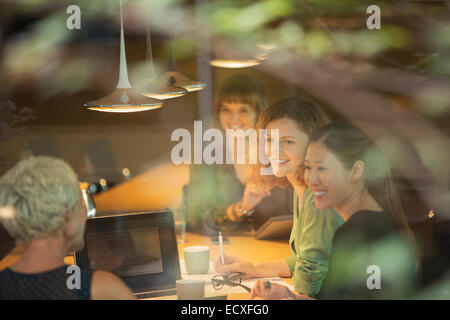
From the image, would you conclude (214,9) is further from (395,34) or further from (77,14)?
(395,34)

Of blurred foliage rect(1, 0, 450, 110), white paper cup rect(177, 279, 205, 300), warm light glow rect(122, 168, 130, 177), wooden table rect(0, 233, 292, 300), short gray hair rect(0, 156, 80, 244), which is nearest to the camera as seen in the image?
short gray hair rect(0, 156, 80, 244)

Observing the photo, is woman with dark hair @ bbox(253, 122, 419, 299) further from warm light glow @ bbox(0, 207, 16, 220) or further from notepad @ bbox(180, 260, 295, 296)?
warm light glow @ bbox(0, 207, 16, 220)

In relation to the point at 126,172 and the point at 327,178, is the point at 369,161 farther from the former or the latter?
the point at 126,172

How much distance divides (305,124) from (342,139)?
156mm

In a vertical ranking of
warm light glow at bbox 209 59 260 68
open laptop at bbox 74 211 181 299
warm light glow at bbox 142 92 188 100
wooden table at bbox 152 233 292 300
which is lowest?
wooden table at bbox 152 233 292 300

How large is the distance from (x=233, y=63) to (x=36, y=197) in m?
1.03

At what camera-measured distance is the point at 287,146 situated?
1901 mm

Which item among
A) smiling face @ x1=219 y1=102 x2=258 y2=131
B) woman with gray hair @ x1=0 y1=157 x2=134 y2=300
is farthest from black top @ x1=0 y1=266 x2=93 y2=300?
smiling face @ x1=219 y1=102 x2=258 y2=131

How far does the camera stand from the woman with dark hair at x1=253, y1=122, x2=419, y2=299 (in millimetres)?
1660

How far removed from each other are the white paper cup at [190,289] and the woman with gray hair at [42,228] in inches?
9.8

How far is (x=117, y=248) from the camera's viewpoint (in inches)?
63.9

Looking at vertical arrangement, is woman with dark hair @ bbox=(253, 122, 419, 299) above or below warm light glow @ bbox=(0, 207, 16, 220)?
below

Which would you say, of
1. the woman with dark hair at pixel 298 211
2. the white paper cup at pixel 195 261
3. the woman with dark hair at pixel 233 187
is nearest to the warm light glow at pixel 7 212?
the white paper cup at pixel 195 261

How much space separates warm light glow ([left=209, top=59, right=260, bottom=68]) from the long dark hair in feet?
1.33
